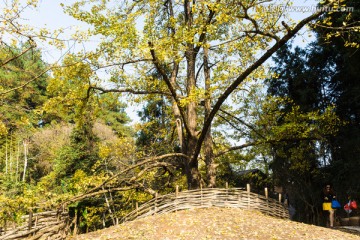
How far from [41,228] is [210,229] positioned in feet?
12.7

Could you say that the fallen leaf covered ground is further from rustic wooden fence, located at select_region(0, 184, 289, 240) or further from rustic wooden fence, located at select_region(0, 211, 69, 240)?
rustic wooden fence, located at select_region(0, 184, 289, 240)

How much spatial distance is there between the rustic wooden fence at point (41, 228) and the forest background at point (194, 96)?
0.37m

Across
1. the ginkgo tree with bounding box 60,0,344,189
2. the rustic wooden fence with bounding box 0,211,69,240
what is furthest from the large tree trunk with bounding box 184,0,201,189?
the rustic wooden fence with bounding box 0,211,69,240

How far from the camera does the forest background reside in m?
7.57

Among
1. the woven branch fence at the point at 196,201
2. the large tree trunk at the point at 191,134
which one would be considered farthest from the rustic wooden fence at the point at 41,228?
the large tree trunk at the point at 191,134

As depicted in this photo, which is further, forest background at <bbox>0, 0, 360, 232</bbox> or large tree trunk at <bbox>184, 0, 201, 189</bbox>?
large tree trunk at <bbox>184, 0, 201, 189</bbox>

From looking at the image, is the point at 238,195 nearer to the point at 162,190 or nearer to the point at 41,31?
the point at 162,190

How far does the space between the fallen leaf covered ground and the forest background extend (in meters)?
1.77

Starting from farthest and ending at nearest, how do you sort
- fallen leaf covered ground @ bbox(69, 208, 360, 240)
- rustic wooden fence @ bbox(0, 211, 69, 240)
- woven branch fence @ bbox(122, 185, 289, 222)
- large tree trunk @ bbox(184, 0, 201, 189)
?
large tree trunk @ bbox(184, 0, 201, 189), woven branch fence @ bbox(122, 185, 289, 222), rustic wooden fence @ bbox(0, 211, 69, 240), fallen leaf covered ground @ bbox(69, 208, 360, 240)

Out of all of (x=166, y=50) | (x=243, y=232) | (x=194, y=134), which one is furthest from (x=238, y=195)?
(x=166, y=50)

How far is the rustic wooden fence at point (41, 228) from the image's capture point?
733 centimetres

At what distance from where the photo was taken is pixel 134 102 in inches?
463

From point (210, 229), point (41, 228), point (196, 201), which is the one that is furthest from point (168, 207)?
point (41, 228)

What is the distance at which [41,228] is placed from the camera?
780cm
